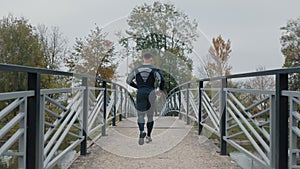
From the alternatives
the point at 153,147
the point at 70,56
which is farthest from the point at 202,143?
the point at 70,56

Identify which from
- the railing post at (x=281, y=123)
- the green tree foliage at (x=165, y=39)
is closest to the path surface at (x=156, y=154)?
the railing post at (x=281, y=123)

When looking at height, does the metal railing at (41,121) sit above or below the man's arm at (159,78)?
below

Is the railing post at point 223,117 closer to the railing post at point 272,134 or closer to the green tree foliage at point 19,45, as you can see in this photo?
the railing post at point 272,134

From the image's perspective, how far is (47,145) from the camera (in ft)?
8.68

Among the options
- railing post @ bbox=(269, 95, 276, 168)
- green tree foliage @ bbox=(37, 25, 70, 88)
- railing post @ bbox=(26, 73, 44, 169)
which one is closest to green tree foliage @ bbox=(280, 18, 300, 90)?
green tree foliage @ bbox=(37, 25, 70, 88)

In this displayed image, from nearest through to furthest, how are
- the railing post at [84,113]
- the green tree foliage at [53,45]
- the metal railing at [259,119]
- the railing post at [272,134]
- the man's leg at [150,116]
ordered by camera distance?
the metal railing at [259,119] → the railing post at [272,134] → the railing post at [84,113] → the man's leg at [150,116] → the green tree foliage at [53,45]

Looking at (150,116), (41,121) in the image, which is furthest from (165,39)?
(41,121)

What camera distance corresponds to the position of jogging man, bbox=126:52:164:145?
4.70 m

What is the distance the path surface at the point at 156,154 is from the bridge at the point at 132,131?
0.01m

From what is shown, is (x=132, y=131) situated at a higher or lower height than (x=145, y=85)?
lower

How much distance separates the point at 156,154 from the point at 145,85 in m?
Result: 1.09

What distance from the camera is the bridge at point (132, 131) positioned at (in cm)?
216

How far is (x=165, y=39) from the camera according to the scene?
34.5 ft

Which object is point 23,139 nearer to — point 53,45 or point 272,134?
point 272,134
